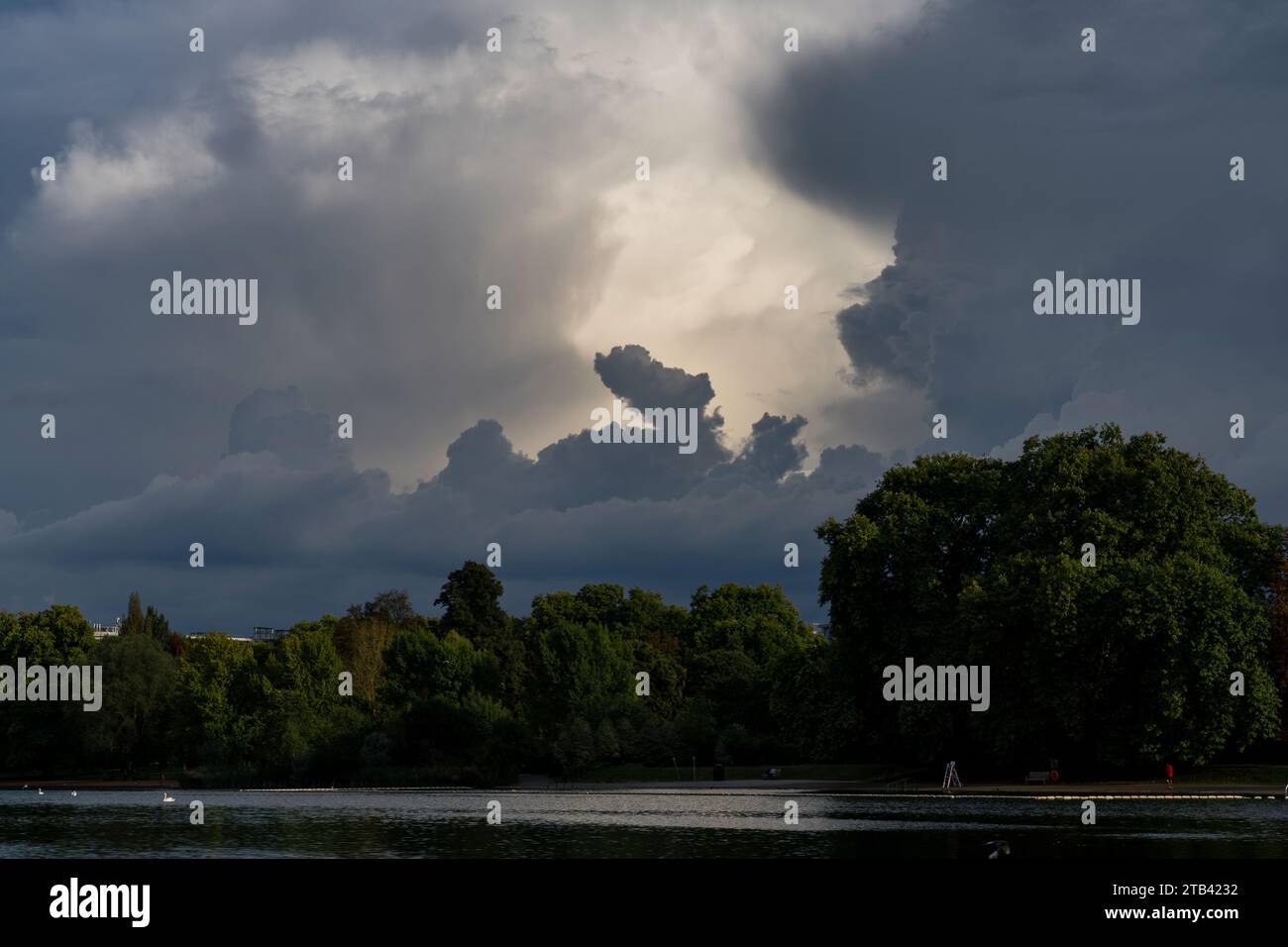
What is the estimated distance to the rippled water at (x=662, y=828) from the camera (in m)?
41.4

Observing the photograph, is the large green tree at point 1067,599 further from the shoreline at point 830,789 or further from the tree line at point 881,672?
the shoreline at point 830,789

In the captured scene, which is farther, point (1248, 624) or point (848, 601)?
point (848, 601)

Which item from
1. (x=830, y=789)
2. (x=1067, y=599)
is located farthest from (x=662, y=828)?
(x=830, y=789)

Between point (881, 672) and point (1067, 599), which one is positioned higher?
point (1067, 599)

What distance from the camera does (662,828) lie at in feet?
165

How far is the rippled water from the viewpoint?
41.4 metres

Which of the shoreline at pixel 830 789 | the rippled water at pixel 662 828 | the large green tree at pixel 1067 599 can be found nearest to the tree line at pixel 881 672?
the large green tree at pixel 1067 599

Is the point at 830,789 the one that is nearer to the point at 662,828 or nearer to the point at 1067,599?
the point at 1067,599

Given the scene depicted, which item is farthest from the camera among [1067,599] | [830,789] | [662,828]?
[830,789]

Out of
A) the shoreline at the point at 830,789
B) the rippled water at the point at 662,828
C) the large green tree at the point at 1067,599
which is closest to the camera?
the rippled water at the point at 662,828
